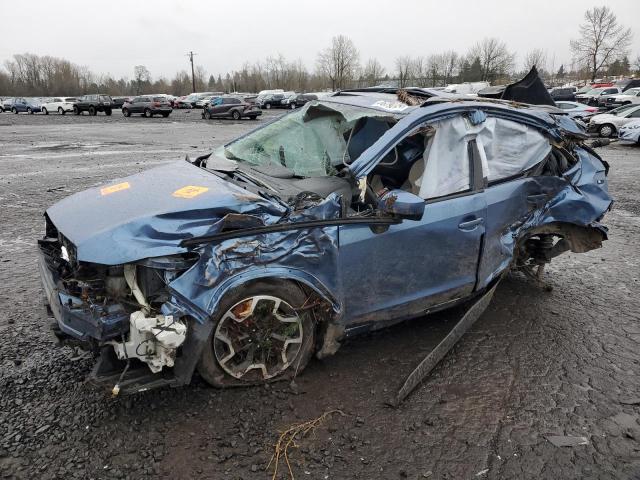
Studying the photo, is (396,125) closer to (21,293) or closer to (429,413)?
(429,413)

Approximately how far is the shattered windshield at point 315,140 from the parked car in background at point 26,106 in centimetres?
4891

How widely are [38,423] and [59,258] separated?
3.30ft

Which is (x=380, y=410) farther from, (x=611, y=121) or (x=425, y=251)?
(x=611, y=121)

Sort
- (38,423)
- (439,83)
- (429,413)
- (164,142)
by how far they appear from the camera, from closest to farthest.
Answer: (38,423) → (429,413) → (164,142) → (439,83)

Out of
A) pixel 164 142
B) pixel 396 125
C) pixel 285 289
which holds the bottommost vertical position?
pixel 164 142

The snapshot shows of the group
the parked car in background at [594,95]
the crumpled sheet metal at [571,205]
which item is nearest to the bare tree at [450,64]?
the parked car in background at [594,95]

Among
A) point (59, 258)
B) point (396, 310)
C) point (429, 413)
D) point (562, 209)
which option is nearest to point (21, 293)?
point (59, 258)

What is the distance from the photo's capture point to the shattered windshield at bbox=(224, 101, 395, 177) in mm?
3969

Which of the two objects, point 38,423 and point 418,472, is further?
point 38,423

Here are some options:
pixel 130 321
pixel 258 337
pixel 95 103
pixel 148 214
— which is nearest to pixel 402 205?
pixel 258 337

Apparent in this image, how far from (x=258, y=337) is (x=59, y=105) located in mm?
46653

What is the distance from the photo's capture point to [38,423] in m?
2.78

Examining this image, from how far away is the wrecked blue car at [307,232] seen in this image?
107 inches

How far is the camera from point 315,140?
13.9 ft
